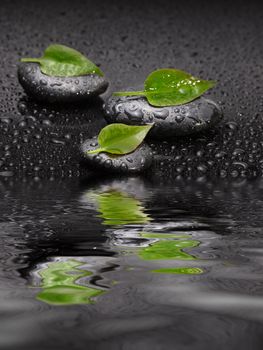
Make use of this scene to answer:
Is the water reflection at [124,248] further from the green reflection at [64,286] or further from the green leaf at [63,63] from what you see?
the green leaf at [63,63]

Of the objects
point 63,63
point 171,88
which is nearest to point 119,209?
point 171,88

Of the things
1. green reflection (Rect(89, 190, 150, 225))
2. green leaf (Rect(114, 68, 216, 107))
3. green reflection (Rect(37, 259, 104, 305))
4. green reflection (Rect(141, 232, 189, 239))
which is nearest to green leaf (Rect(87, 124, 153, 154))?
green leaf (Rect(114, 68, 216, 107))

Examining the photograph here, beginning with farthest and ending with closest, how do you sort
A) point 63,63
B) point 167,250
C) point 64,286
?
point 63,63, point 167,250, point 64,286

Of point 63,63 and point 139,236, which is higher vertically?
point 63,63

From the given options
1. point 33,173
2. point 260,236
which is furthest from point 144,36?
point 260,236

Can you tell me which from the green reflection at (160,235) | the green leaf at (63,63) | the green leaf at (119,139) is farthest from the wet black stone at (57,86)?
the green reflection at (160,235)

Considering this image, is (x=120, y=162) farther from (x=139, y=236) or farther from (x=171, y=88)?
(x=139, y=236)

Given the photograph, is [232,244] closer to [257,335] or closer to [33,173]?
[257,335]

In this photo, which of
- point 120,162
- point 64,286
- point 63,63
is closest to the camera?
point 64,286

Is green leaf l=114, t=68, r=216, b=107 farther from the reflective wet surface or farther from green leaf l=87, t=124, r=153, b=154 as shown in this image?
the reflective wet surface
